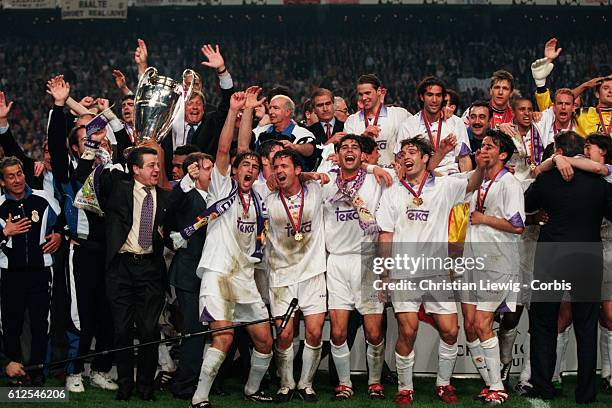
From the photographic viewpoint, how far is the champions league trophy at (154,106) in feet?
27.1

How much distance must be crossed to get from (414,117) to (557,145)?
160 centimetres

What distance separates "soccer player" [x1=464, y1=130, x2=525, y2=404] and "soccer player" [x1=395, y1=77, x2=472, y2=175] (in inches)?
38.8

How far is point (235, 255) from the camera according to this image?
8242 mm

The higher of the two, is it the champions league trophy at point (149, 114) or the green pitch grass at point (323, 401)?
the champions league trophy at point (149, 114)

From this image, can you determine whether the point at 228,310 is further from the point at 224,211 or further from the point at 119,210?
the point at 119,210

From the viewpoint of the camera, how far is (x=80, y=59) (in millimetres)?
29984

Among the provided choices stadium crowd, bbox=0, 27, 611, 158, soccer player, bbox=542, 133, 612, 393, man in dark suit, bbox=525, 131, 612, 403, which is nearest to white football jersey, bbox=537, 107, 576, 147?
soccer player, bbox=542, 133, 612, 393

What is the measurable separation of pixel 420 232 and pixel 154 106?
7.67 feet

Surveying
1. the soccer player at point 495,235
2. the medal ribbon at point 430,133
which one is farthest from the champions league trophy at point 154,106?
the soccer player at point 495,235

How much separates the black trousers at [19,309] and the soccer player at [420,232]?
2.88 m

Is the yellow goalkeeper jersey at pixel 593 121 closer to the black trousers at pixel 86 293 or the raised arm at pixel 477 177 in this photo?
the raised arm at pixel 477 177

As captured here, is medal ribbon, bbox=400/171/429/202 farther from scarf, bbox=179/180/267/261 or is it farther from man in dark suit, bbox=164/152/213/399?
man in dark suit, bbox=164/152/213/399

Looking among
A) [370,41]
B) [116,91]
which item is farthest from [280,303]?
[370,41]

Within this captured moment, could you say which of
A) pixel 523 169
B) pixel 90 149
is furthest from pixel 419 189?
pixel 90 149
